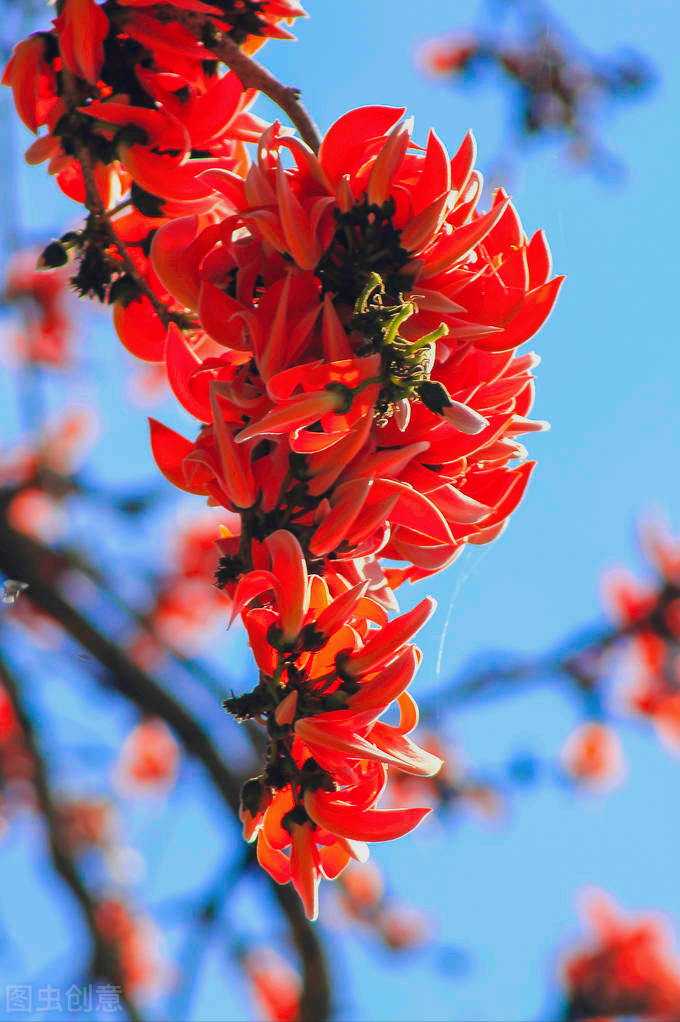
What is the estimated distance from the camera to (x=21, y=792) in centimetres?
274

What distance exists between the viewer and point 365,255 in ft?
1.90

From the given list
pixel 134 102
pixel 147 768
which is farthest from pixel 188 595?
pixel 134 102

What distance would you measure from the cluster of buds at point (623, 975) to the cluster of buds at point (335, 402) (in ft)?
7.10

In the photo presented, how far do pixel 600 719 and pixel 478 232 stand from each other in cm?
167

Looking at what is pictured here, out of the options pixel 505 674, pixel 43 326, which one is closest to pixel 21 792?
pixel 43 326

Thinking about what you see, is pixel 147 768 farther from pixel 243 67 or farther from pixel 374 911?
pixel 243 67

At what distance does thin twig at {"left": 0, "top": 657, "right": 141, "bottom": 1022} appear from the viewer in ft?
4.97

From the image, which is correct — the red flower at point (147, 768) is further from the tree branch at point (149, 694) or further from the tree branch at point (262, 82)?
the tree branch at point (262, 82)

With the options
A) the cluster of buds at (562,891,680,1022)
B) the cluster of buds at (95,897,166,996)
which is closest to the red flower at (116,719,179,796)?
the cluster of buds at (95,897,166,996)

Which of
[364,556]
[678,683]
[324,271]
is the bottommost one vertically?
[678,683]

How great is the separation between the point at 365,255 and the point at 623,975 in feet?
8.35

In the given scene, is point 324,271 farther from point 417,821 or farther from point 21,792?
point 21,792

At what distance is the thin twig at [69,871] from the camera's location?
1.51 meters

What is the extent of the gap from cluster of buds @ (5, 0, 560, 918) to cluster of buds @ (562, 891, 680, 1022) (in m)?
2.17
